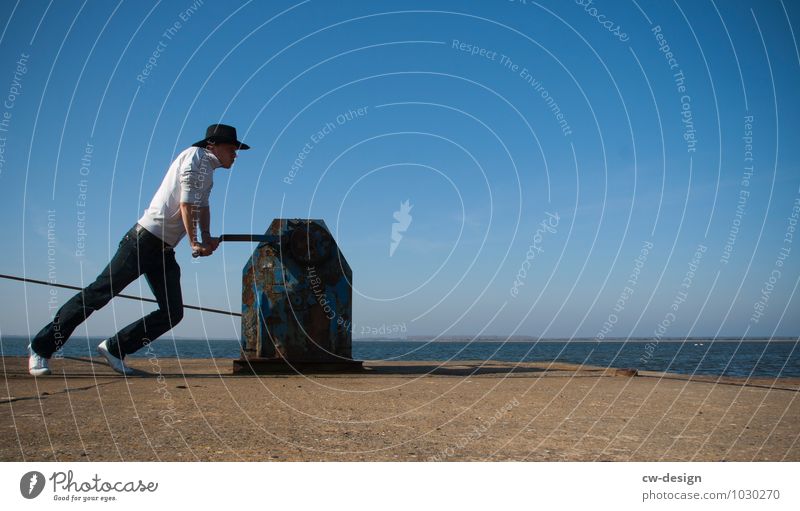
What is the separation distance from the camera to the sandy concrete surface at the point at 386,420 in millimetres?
2666

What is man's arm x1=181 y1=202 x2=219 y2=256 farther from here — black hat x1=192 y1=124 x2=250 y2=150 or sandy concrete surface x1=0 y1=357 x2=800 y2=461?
sandy concrete surface x1=0 y1=357 x2=800 y2=461

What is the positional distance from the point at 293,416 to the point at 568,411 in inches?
70.1

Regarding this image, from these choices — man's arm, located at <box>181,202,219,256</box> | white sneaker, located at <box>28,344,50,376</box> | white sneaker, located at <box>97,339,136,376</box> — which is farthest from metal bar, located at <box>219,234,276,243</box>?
white sneaker, located at <box>28,344,50,376</box>

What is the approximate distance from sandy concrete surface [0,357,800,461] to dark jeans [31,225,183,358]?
38 centimetres

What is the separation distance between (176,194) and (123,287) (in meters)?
0.97

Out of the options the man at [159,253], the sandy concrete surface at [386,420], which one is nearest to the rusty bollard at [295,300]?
the sandy concrete surface at [386,420]

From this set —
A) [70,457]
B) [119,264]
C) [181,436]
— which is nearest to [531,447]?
[181,436]

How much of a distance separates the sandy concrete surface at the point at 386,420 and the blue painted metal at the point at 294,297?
3.43 ft

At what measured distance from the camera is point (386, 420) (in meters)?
3.54

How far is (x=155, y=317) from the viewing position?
5.76 m

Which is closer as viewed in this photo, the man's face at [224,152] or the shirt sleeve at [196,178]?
the shirt sleeve at [196,178]

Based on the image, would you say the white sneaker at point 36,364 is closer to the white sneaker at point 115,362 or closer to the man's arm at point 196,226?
the white sneaker at point 115,362

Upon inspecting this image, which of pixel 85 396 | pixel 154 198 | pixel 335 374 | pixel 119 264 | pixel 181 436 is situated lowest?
pixel 335 374
